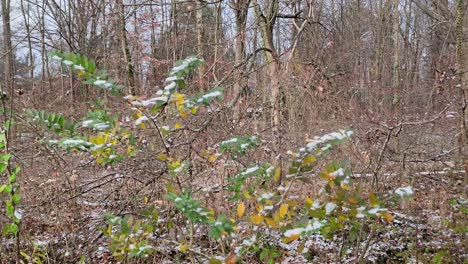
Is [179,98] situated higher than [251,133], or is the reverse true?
[179,98]

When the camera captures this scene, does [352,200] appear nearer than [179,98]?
Yes

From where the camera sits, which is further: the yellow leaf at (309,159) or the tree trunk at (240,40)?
the tree trunk at (240,40)

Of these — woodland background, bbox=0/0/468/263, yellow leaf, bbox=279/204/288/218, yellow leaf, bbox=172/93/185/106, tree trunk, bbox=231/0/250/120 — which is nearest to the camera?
yellow leaf, bbox=279/204/288/218

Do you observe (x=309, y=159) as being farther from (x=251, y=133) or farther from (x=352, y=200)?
(x=251, y=133)

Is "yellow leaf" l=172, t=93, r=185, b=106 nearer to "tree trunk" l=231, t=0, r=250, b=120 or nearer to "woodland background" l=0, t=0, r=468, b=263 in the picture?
"woodland background" l=0, t=0, r=468, b=263

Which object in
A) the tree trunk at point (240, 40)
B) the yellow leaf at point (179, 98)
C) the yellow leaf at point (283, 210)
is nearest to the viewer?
the yellow leaf at point (283, 210)

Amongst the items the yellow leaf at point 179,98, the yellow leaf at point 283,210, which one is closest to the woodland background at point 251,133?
the yellow leaf at point 179,98

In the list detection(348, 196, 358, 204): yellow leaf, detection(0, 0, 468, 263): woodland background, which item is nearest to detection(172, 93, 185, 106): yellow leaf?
detection(0, 0, 468, 263): woodland background

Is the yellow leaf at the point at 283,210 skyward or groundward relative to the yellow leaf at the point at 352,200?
groundward

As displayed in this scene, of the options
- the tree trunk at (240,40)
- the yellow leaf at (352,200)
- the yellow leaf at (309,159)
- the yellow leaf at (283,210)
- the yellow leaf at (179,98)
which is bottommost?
the yellow leaf at (283,210)

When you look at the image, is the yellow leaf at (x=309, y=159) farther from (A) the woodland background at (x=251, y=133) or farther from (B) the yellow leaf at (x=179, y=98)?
(A) the woodland background at (x=251, y=133)

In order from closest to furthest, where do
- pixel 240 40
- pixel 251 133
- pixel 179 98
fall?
pixel 179 98
pixel 251 133
pixel 240 40

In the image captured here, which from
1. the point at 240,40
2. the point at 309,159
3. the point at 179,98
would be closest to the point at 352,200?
the point at 309,159

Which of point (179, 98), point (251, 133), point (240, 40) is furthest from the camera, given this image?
point (240, 40)
